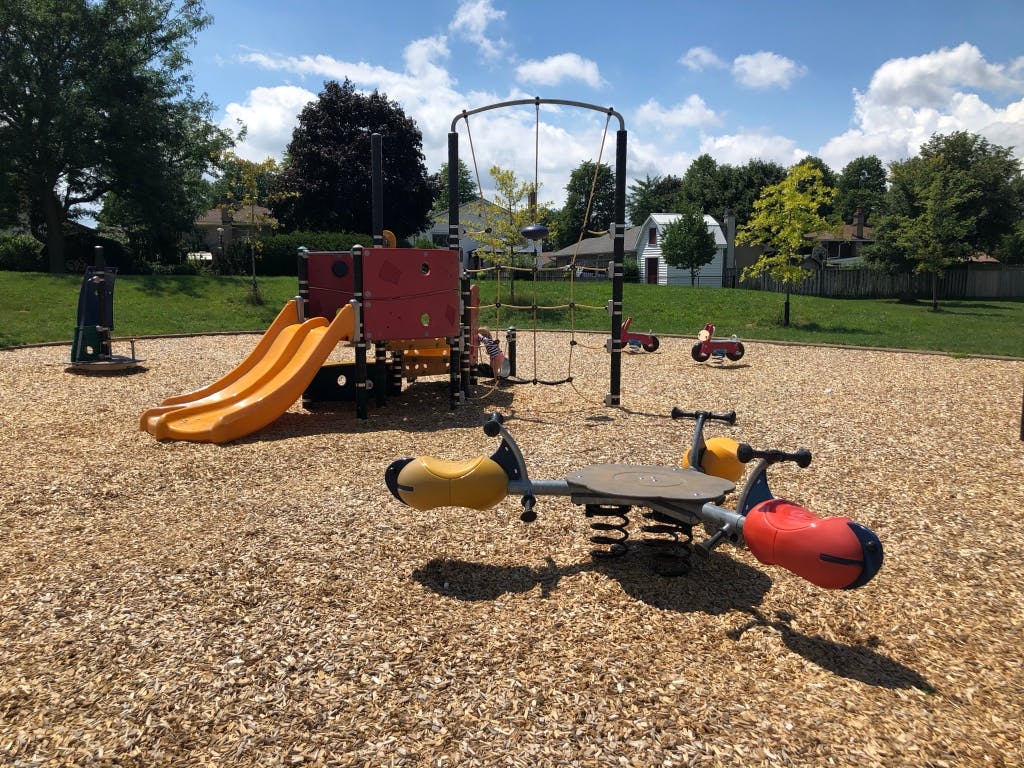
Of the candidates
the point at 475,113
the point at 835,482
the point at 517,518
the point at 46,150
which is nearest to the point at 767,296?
the point at 475,113

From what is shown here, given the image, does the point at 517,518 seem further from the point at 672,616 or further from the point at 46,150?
the point at 46,150

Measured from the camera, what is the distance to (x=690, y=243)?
43.3 metres

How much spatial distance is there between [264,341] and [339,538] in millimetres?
5437

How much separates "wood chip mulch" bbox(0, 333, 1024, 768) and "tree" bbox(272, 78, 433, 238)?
3451 centimetres

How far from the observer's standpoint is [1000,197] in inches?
1806

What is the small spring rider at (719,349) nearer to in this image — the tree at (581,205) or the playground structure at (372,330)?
the playground structure at (372,330)

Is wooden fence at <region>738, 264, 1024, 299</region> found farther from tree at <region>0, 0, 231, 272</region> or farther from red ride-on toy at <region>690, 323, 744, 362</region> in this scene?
tree at <region>0, 0, 231, 272</region>

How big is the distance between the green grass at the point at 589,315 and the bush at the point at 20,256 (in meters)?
4.71

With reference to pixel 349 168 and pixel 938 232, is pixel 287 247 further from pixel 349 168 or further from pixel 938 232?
pixel 938 232

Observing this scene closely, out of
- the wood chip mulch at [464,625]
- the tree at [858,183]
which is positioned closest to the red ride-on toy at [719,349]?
the wood chip mulch at [464,625]

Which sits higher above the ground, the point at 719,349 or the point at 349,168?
the point at 349,168

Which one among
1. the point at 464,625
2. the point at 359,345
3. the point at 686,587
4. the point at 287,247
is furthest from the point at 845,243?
the point at 464,625

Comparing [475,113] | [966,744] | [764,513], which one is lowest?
[966,744]

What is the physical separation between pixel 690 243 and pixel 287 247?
24.8 m
